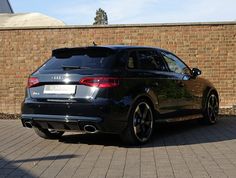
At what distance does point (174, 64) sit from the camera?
29.9 ft

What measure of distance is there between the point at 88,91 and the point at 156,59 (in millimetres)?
1936

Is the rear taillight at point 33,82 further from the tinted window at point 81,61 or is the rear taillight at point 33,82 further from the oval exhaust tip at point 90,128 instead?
the oval exhaust tip at point 90,128

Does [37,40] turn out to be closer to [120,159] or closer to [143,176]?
[120,159]

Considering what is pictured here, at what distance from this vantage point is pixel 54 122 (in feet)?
23.9

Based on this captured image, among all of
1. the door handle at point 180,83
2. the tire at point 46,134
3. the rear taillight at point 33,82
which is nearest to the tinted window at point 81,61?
the rear taillight at point 33,82

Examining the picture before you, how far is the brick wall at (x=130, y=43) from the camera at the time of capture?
12.8 metres

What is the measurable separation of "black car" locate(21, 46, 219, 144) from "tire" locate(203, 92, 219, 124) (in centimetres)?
158

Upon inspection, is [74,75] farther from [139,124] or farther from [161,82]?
[161,82]

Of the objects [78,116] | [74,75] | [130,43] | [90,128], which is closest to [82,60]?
[74,75]

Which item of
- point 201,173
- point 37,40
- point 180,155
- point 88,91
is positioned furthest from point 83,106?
point 37,40

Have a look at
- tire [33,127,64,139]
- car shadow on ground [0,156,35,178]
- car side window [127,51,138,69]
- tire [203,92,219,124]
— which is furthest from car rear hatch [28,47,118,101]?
tire [203,92,219,124]

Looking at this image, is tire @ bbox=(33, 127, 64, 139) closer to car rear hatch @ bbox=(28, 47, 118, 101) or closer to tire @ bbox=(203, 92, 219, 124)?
car rear hatch @ bbox=(28, 47, 118, 101)

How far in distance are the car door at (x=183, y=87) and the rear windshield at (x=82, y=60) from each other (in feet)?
5.36

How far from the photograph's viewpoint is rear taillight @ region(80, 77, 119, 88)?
7.02 m
